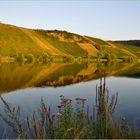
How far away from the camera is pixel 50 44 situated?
14138cm

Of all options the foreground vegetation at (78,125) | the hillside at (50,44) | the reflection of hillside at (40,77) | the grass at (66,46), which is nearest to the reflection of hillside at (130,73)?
the reflection of hillside at (40,77)

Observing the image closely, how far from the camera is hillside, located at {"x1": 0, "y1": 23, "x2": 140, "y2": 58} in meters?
123

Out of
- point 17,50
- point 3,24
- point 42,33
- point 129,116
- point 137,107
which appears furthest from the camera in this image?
point 42,33

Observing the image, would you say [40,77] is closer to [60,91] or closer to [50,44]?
[60,91]

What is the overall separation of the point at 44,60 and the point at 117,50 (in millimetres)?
63970

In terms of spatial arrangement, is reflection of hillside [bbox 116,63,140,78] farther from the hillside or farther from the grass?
the grass

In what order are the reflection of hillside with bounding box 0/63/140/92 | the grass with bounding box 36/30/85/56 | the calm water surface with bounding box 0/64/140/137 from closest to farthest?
the calm water surface with bounding box 0/64/140/137
the reflection of hillside with bounding box 0/63/140/92
the grass with bounding box 36/30/85/56

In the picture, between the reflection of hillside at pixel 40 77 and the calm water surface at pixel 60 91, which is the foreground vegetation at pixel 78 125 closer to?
the calm water surface at pixel 60 91

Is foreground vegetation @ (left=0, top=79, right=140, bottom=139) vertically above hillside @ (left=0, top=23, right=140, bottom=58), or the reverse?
hillside @ (left=0, top=23, right=140, bottom=58)

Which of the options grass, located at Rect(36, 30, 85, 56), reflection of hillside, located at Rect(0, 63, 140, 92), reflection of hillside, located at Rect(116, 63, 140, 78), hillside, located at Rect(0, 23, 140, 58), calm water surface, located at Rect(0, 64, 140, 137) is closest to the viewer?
calm water surface, located at Rect(0, 64, 140, 137)

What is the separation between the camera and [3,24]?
142 m

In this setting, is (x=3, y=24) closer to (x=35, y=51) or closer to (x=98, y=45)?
(x=35, y=51)

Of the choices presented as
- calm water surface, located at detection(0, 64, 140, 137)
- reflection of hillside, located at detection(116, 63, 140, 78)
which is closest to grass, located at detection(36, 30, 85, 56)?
reflection of hillside, located at detection(116, 63, 140, 78)

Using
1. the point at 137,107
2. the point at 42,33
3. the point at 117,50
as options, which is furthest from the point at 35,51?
the point at 137,107
